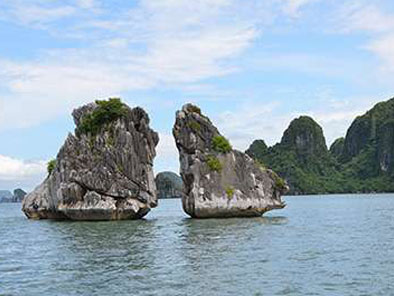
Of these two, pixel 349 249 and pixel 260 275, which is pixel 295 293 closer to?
pixel 260 275

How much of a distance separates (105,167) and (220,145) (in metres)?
11.5

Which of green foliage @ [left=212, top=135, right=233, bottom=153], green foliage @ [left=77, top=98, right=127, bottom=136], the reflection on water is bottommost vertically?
the reflection on water

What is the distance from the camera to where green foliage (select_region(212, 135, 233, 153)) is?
59.6 m

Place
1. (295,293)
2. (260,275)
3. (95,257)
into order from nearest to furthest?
(295,293) < (260,275) < (95,257)

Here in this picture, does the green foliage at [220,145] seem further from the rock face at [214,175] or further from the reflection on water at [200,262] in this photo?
the reflection on water at [200,262]

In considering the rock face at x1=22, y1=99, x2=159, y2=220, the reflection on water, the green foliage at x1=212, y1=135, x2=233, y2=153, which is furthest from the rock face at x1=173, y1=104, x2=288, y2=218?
the reflection on water

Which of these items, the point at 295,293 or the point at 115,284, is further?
the point at 115,284

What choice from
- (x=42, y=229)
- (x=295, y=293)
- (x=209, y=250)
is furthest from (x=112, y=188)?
(x=295, y=293)

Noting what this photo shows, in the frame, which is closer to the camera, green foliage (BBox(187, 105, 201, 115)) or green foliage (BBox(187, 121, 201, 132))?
green foliage (BBox(187, 121, 201, 132))

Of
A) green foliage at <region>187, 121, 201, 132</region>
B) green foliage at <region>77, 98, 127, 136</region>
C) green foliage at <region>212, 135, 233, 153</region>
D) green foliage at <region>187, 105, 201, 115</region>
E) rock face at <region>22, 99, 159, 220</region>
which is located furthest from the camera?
green foliage at <region>77, 98, 127, 136</region>

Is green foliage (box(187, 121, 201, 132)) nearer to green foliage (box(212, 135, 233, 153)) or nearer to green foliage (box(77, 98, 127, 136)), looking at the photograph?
green foliage (box(212, 135, 233, 153))

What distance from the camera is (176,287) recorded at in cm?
2269

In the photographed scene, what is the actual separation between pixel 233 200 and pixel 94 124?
16582mm

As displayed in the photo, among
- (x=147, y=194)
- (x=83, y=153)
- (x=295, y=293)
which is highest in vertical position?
(x=83, y=153)
